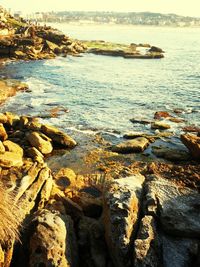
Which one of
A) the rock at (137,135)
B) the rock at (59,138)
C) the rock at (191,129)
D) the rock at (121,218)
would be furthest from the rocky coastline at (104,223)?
the rock at (191,129)

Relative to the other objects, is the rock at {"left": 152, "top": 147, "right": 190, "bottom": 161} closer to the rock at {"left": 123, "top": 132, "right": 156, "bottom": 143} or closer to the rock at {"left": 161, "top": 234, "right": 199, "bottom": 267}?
the rock at {"left": 123, "top": 132, "right": 156, "bottom": 143}

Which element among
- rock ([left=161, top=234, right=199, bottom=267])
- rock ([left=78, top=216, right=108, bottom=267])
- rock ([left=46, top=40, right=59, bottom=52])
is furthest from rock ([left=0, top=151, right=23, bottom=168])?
rock ([left=46, top=40, right=59, bottom=52])

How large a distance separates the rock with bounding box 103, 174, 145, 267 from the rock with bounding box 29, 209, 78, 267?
1231mm

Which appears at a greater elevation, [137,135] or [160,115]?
[137,135]

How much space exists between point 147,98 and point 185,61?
48570 mm

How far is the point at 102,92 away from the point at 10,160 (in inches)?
1151

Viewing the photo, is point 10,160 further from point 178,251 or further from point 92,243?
point 178,251

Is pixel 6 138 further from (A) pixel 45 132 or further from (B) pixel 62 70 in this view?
(B) pixel 62 70

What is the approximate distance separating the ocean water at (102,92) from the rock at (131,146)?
14.4 ft

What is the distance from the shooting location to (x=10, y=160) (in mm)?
20469

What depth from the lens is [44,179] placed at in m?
15.5

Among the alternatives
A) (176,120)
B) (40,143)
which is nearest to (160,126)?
(176,120)

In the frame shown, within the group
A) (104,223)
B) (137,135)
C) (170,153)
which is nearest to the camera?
(104,223)

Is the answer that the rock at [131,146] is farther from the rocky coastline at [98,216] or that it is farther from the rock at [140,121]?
the rock at [140,121]
